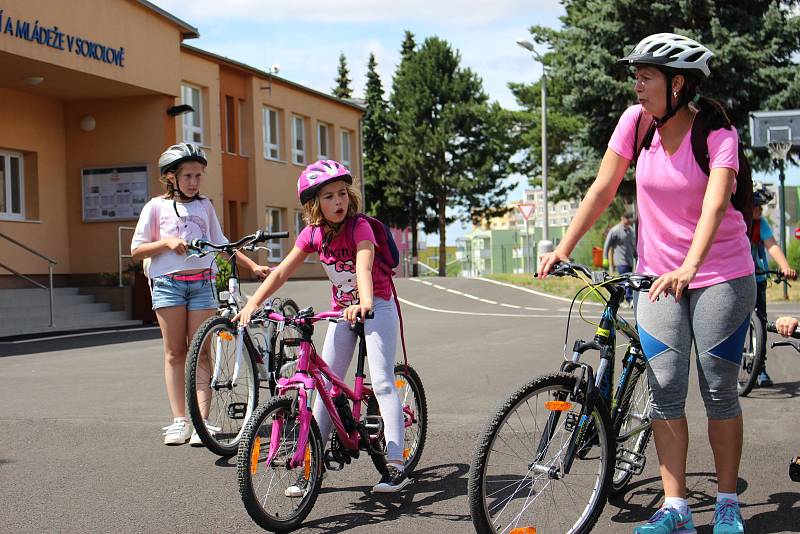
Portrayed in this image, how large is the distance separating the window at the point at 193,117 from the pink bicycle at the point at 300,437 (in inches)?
1011

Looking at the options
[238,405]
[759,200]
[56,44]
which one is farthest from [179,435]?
[56,44]

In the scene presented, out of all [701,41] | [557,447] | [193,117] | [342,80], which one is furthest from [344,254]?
[342,80]

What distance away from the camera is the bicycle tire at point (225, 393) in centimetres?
602

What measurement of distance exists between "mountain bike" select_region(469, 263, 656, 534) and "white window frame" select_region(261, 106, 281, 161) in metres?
31.8

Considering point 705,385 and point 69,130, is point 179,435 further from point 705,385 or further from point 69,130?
point 69,130

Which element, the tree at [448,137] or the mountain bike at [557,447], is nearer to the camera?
the mountain bike at [557,447]

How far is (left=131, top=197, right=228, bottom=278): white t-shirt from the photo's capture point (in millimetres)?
6676

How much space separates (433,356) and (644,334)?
784 cm

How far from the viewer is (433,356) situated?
1200cm

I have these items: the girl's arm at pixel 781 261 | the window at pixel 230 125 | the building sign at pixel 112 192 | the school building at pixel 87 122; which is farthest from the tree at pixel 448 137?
the girl's arm at pixel 781 261

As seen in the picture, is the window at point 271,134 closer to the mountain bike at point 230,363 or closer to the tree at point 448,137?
the tree at point 448,137

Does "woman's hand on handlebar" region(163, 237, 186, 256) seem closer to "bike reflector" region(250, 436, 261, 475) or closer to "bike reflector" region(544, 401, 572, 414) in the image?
"bike reflector" region(250, 436, 261, 475)

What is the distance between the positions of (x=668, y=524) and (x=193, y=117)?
91.4 ft

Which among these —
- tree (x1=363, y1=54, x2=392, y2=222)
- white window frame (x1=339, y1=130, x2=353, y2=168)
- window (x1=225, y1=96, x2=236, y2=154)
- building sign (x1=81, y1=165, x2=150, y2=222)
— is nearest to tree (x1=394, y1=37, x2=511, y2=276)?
tree (x1=363, y1=54, x2=392, y2=222)
